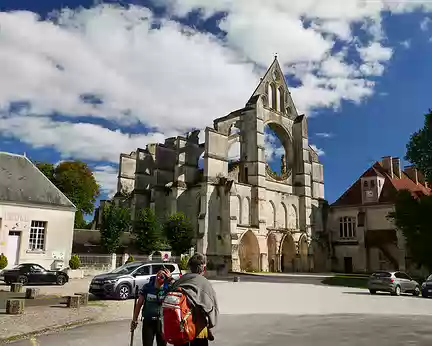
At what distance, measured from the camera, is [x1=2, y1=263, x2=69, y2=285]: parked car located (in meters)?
21.2

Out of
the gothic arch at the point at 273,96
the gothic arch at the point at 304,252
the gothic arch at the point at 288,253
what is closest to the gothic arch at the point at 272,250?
the gothic arch at the point at 288,253

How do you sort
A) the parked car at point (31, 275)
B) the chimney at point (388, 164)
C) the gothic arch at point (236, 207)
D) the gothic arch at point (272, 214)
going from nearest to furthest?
the parked car at point (31, 275) → the gothic arch at point (236, 207) → the gothic arch at point (272, 214) → the chimney at point (388, 164)

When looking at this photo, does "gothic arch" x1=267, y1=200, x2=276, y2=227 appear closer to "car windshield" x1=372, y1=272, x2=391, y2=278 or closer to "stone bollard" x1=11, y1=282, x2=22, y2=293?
"car windshield" x1=372, y1=272, x2=391, y2=278

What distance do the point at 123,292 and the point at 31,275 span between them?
26.9 feet

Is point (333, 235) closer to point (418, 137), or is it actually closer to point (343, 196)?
point (343, 196)

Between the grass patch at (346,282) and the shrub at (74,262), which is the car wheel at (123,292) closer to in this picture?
the shrub at (74,262)

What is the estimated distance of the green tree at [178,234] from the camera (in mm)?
35156

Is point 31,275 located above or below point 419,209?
below

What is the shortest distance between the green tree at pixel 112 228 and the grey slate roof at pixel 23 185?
16.6 ft

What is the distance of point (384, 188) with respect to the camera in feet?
142

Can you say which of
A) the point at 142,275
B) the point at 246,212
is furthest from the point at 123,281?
the point at 246,212

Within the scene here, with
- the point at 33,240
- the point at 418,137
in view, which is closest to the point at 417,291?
the point at 418,137

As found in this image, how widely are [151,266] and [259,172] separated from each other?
2554 centimetres

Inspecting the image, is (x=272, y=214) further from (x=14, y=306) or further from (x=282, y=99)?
(x=14, y=306)
